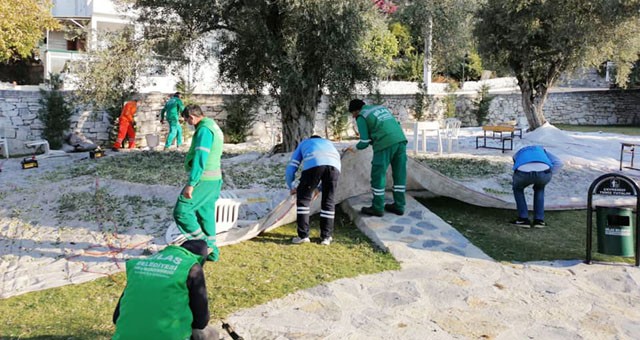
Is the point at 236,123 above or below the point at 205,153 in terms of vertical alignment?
above

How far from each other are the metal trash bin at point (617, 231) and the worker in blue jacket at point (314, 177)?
2828 millimetres

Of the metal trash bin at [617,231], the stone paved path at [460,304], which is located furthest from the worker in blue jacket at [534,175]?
the stone paved path at [460,304]

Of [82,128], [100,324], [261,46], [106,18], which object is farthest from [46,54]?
[100,324]

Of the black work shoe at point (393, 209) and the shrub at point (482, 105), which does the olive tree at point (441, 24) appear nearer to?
the shrub at point (482, 105)

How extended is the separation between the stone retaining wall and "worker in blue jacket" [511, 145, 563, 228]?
704 cm

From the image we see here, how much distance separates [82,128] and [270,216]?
11110 millimetres

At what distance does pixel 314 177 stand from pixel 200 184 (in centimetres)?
133

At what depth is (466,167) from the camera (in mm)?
11102

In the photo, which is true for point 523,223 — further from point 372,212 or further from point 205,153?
point 205,153

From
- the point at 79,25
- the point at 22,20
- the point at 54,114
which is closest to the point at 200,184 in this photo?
the point at 54,114

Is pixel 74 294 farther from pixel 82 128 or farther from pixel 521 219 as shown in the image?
pixel 82 128

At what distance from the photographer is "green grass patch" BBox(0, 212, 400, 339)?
4.14m

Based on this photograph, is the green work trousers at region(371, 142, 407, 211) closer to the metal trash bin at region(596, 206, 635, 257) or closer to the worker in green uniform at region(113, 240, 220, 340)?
the metal trash bin at region(596, 206, 635, 257)

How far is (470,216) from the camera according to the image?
24.5ft
